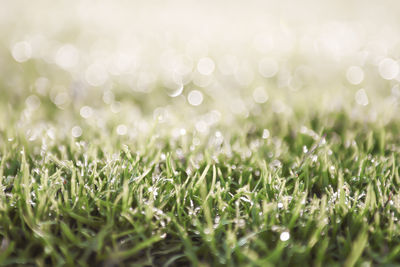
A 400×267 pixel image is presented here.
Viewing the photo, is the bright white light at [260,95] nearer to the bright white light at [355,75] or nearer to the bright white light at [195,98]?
the bright white light at [195,98]

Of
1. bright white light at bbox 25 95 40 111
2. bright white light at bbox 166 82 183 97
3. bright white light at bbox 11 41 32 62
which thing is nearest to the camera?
bright white light at bbox 25 95 40 111

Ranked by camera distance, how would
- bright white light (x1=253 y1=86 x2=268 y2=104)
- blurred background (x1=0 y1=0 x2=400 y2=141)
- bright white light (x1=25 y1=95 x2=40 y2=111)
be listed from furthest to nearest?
1. bright white light (x1=253 y1=86 x2=268 y2=104)
2. bright white light (x1=25 y1=95 x2=40 y2=111)
3. blurred background (x1=0 y1=0 x2=400 y2=141)

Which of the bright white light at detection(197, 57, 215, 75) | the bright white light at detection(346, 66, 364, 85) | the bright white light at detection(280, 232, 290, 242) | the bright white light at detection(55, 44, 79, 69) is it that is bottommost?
the bright white light at detection(280, 232, 290, 242)

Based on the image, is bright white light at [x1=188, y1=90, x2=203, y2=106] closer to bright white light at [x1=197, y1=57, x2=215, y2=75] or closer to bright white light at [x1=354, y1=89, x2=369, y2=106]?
bright white light at [x1=197, y1=57, x2=215, y2=75]

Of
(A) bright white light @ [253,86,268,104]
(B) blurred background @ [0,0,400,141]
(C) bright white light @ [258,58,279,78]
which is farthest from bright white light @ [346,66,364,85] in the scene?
(A) bright white light @ [253,86,268,104]

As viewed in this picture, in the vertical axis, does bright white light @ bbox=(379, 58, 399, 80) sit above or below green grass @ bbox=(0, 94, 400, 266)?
above

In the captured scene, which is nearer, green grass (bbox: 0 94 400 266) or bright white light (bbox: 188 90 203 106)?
green grass (bbox: 0 94 400 266)
